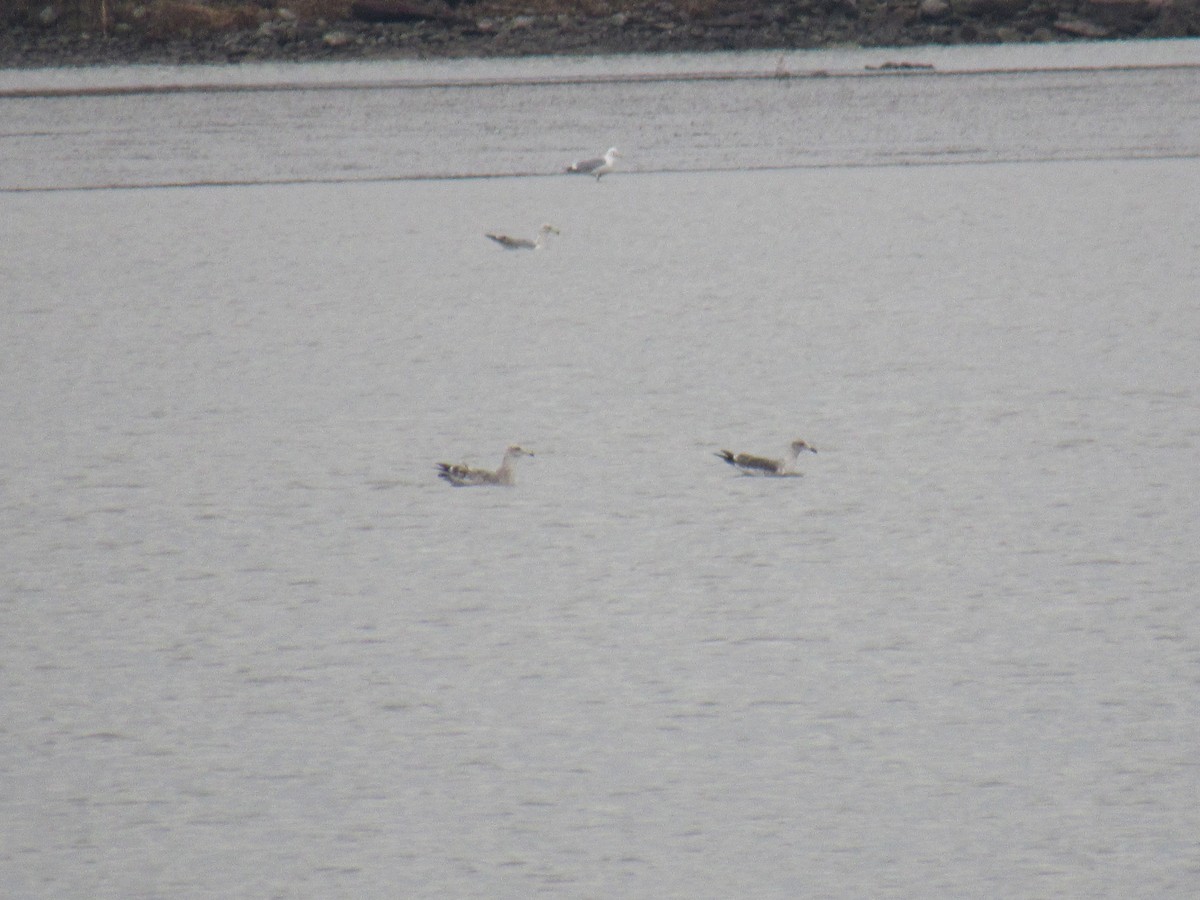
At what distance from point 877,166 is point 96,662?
1021 centimetres

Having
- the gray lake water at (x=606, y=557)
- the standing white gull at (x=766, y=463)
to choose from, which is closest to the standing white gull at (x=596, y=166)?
the gray lake water at (x=606, y=557)

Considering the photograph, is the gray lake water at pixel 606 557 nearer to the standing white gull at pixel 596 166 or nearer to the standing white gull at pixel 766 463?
the standing white gull at pixel 766 463

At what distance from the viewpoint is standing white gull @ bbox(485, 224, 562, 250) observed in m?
10.1

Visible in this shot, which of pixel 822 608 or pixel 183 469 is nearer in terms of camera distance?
pixel 822 608

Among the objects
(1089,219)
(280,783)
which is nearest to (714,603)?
(280,783)

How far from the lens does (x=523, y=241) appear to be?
33.4ft

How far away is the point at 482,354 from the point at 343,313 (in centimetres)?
123

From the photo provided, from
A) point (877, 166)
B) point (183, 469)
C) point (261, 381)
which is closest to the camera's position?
point (183, 469)

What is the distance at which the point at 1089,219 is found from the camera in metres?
10.9

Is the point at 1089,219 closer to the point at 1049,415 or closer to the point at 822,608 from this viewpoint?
the point at 1049,415

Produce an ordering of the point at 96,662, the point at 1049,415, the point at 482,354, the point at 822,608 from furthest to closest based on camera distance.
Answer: the point at 482,354 → the point at 1049,415 → the point at 822,608 → the point at 96,662

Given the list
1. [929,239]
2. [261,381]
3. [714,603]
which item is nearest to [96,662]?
[714,603]

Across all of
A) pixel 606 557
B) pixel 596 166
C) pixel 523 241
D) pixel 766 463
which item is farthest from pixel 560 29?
pixel 606 557

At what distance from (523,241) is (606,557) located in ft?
17.6
